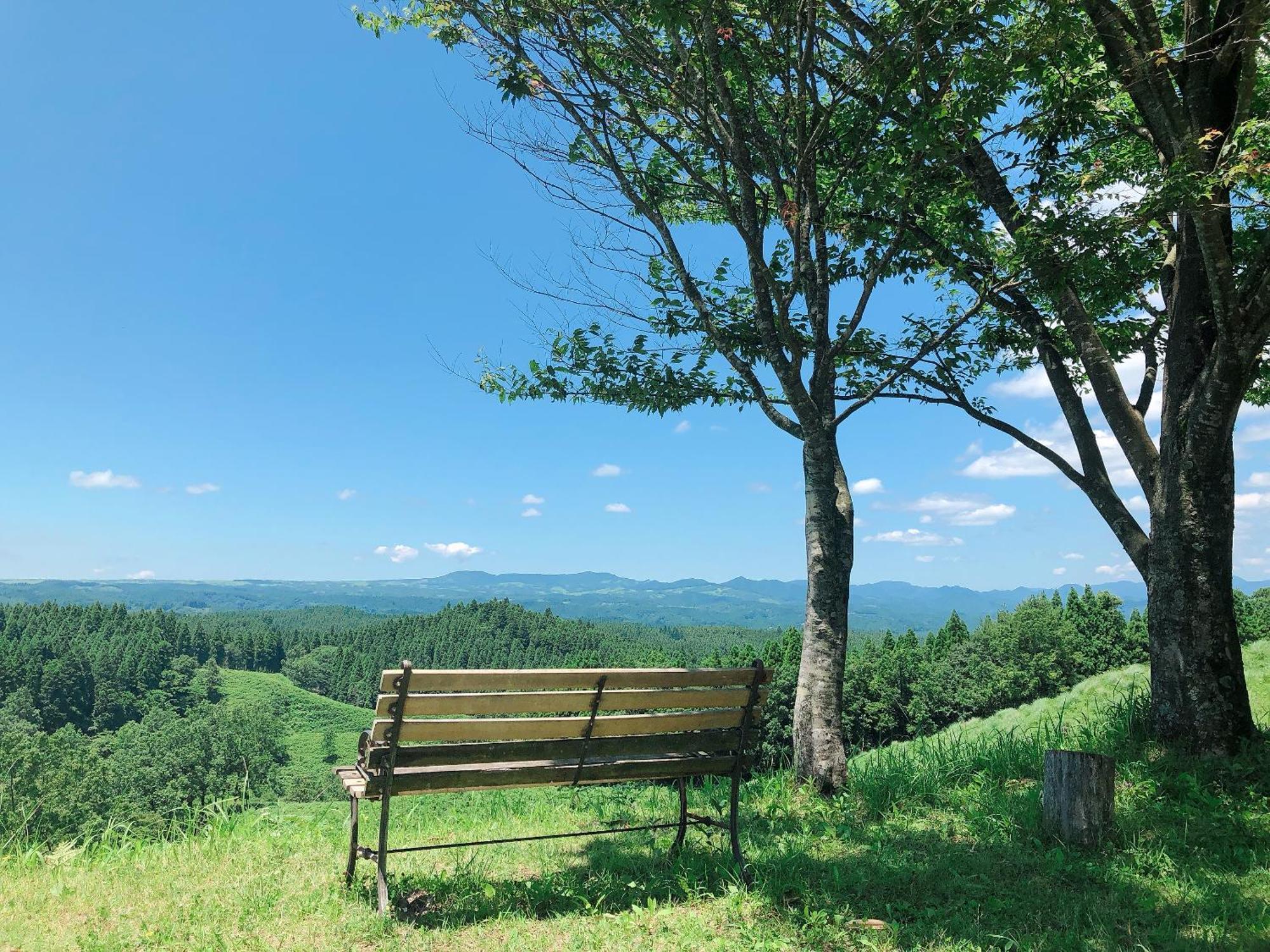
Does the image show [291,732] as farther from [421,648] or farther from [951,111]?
[951,111]

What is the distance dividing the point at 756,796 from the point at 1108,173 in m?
6.23

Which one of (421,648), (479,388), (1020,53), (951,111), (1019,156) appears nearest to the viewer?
(1020,53)

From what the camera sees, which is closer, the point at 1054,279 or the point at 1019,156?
the point at 1054,279

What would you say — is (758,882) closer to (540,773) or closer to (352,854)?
(540,773)

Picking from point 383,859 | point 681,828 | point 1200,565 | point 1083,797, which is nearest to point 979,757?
point 1083,797

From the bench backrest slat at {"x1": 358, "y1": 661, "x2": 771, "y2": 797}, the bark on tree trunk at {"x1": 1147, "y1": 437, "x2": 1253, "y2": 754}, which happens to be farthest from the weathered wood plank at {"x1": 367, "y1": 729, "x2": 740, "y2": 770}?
the bark on tree trunk at {"x1": 1147, "y1": 437, "x2": 1253, "y2": 754}

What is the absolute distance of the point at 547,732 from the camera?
4301 mm

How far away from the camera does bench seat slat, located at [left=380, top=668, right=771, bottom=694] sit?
390 cm

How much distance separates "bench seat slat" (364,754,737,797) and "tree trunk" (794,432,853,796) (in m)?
2.00

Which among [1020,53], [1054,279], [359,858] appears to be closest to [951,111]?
[1020,53]

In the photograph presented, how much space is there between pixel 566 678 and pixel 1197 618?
5.05m

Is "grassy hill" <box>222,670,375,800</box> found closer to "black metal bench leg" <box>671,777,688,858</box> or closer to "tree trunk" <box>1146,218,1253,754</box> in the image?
"black metal bench leg" <box>671,777,688,858</box>

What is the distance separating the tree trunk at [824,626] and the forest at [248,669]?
0.85m

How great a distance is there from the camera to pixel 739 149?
6.75m
